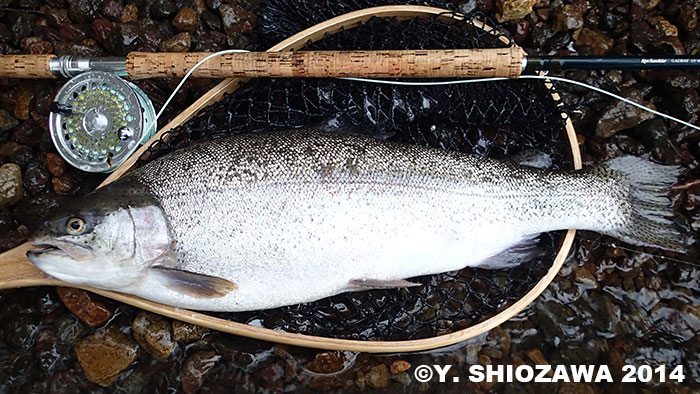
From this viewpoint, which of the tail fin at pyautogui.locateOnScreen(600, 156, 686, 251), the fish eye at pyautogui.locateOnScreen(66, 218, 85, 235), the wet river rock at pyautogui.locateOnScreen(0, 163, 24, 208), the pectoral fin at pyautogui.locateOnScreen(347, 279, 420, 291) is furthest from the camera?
the wet river rock at pyautogui.locateOnScreen(0, 163, 24, 208)

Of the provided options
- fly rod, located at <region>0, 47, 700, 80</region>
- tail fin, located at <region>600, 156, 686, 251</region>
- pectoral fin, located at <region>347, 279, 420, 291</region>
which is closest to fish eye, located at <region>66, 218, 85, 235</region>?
fly rod, located at <region>0, 47, 700, 80</region>

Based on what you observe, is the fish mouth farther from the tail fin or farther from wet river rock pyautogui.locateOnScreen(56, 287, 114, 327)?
the tail fin

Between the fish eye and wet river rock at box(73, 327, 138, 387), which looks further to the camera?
wet river rock at box(73, 327, 138, 387)

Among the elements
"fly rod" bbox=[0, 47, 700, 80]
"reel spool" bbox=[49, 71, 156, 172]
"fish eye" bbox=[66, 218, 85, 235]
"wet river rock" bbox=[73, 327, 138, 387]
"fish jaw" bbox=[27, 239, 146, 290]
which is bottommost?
"wet river rock" bbox=[73, 327, 138, 387]

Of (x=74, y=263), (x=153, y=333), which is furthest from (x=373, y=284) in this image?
(x=74, y=263)

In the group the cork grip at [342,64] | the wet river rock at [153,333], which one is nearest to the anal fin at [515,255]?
the cork grip at [342,64]

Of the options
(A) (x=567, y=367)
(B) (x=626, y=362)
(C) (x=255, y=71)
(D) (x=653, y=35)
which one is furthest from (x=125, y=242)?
(D) (x=653, y=35)

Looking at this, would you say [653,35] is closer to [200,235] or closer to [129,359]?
[200,235]

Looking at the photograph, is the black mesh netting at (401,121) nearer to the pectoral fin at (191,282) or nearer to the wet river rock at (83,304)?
the pectoral fin at (191,282)
